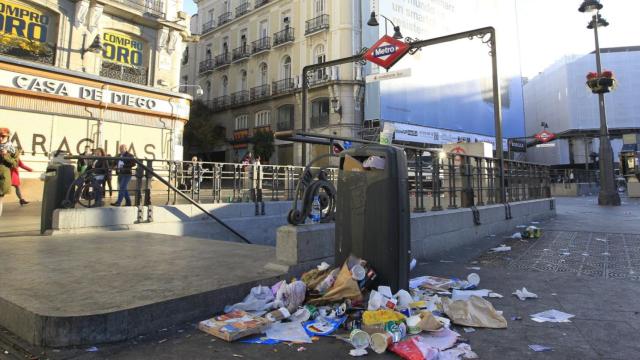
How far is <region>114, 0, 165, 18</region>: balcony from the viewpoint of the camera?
1927 cm

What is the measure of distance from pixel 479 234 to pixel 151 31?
60.7ft

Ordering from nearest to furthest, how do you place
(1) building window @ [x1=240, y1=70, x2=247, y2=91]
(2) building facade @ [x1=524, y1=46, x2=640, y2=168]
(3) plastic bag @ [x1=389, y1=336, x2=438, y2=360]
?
(3) plastic bag @ [x1=389, y1=336, x2=438, y2=360] < (1) building window @ [x1=240, y1=70, x2=247, y2=91] < (2) building facade @ [x1=524, y1=46, x2=640, y2=168]

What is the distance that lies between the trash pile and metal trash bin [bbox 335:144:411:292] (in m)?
0.14

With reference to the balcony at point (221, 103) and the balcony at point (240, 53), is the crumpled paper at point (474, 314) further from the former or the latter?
the balcony at point (221, 103)

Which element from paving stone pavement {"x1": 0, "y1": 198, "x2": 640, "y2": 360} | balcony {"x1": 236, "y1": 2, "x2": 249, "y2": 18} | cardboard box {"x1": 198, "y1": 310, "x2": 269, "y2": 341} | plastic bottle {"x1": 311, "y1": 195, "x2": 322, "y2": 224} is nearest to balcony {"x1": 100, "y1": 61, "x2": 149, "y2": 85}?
plastic bottle {"x1": 311, "y1": 195, "x2": 322, "y2": 224}

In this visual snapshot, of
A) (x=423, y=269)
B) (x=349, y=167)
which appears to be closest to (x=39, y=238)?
(x=349, y=167)

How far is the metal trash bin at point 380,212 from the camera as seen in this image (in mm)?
3822

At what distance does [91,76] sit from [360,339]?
18196 millimetres

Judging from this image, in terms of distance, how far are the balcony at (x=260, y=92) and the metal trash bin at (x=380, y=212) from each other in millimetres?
→ 33318

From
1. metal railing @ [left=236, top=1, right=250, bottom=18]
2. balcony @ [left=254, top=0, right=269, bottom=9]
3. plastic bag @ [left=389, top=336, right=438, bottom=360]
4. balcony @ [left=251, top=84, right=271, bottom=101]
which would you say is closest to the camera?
plastic bag @ [left=389, top=336, right=438, bottom=360]

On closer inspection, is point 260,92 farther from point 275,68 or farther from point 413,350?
point 413,350

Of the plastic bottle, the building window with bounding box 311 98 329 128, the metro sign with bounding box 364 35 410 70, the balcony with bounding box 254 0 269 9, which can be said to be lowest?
the plastic bottle

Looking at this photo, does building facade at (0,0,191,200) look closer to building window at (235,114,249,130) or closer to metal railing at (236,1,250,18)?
building window at (235,114,249,130)

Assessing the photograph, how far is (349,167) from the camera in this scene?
4.11 meters
